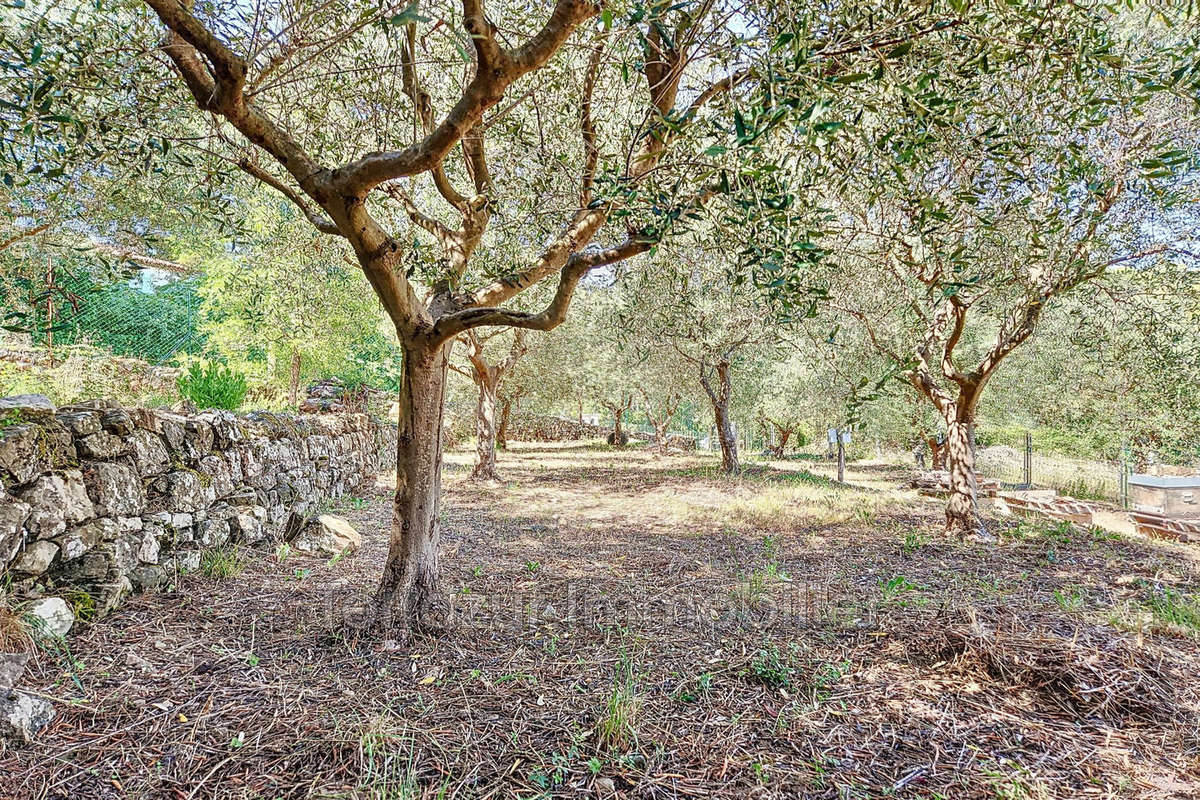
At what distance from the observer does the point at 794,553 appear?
6258mm

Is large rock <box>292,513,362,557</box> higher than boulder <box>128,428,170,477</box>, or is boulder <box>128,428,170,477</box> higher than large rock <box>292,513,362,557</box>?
boulder <box>128,428,170,477</box>

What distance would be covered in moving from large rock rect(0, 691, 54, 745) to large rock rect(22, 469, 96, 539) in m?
1.14

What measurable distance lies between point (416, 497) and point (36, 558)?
2061mm

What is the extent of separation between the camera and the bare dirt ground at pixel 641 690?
2.16 m

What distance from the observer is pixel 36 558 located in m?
3.06

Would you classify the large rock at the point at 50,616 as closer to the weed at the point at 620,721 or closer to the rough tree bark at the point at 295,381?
the weed at the point at 620,721

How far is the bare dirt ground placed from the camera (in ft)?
7.07

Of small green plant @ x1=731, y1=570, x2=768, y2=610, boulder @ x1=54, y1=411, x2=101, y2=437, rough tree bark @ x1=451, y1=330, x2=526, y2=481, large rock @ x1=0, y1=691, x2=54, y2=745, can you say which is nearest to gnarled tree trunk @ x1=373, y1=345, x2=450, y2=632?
large rock @ x1=0, y1=691, x2=54, y2=745

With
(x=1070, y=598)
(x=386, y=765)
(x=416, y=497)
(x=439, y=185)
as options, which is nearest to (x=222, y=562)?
(x=416, y=497)

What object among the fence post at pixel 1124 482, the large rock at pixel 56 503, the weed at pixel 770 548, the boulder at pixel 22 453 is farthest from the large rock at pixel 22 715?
the fence post at pixel 1124 482

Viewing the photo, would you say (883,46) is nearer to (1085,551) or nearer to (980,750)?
(980,750)

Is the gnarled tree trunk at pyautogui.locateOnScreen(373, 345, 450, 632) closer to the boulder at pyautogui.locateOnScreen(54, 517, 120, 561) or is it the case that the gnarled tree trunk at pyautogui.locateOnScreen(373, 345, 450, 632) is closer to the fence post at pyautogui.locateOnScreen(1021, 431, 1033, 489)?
the boulder at pyautogui.locateOnScreen(54, 517, 120, 561)

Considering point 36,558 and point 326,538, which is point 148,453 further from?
point 326,538

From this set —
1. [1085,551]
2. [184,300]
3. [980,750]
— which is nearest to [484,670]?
[980,750]
